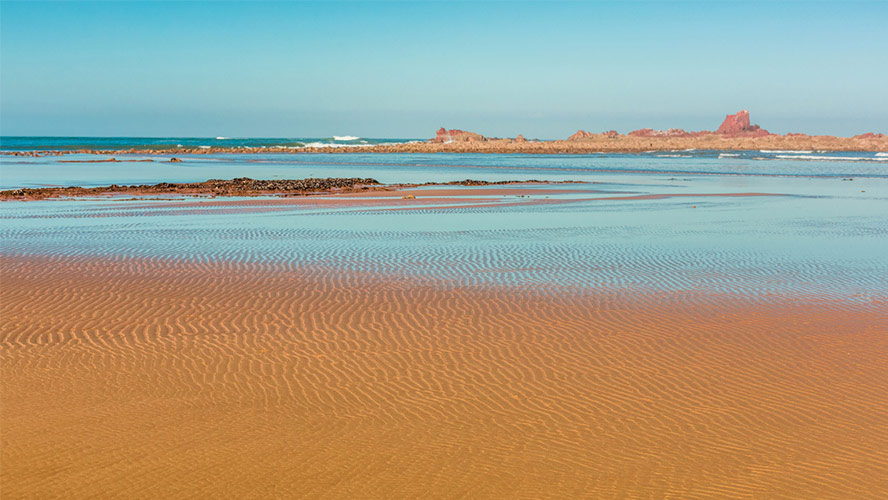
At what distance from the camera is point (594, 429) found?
18.7 feet

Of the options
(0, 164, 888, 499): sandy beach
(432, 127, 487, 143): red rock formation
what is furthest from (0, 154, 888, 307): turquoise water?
(432, 127, 487, 143): red rock formation

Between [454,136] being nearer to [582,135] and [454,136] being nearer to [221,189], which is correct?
[582,135]

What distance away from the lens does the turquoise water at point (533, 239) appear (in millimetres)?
11688

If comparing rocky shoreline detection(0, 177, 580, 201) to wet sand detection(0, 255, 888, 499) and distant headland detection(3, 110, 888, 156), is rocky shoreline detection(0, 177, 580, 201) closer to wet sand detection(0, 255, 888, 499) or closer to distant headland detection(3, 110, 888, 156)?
wet sand detection(0, 255, 888, 499)

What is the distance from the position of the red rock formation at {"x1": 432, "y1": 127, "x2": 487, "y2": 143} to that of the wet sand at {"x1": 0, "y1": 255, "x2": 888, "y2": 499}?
436ft

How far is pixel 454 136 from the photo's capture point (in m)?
152

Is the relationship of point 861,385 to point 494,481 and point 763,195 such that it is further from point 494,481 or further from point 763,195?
point 763,195

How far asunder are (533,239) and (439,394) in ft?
32.3

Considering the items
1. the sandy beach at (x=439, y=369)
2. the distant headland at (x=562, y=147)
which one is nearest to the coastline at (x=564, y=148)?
the distant headland at (x=562, y=147)

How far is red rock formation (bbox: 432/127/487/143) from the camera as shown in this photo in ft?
471

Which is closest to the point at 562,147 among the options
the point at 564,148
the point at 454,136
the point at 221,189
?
the point at 564,148

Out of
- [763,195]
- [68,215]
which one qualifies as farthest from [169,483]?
[763,195]

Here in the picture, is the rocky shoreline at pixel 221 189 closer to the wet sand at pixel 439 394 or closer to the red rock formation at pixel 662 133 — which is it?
the wet sand at pixel 439 394

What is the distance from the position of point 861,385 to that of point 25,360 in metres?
7.70
